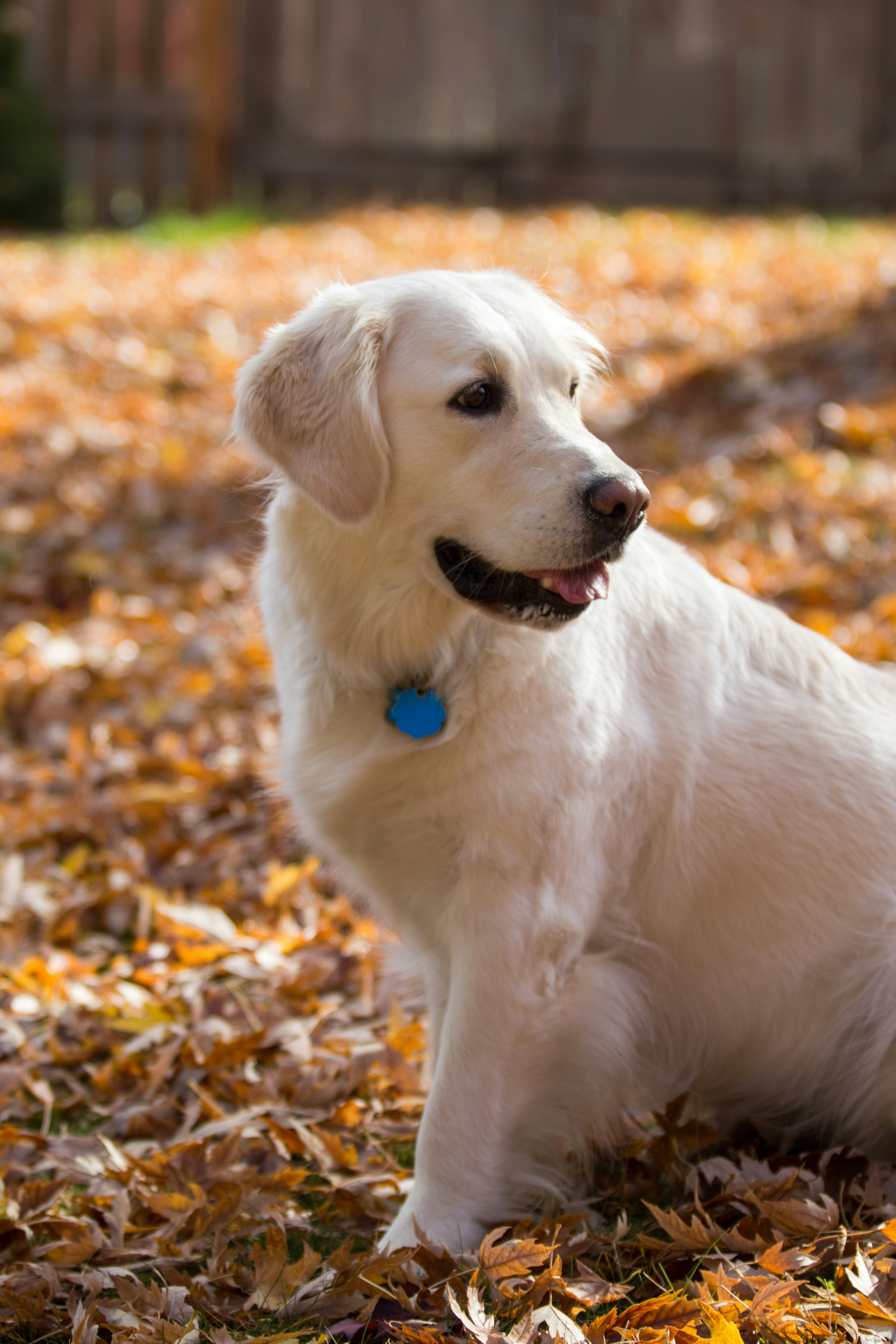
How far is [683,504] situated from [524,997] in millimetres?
3460

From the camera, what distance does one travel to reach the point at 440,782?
222cm

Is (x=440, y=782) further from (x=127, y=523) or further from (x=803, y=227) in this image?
(x=803, y=227)

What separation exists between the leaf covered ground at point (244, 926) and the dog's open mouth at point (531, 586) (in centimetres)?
95

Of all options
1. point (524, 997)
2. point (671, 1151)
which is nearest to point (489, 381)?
point (524, 997)

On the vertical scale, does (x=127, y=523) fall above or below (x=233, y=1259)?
below

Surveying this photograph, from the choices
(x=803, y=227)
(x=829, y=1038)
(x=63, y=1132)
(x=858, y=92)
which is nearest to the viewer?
(x=829, y=1038)

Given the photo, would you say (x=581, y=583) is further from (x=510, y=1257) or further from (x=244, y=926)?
(x=244, y=926)

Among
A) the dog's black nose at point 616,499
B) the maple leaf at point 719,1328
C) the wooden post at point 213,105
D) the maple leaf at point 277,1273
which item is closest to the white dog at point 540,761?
the dog's black nose at point 616,499

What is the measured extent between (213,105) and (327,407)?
11.4 meters

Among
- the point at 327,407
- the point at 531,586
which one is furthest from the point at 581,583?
the point at 327,407

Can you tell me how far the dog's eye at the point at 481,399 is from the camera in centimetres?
225

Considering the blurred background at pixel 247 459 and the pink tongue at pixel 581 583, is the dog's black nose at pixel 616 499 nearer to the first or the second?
the pink tongue at pixel 581 583

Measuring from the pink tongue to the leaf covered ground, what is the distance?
0.95 metres

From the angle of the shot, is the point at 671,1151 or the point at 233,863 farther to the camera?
the point at 233,863
